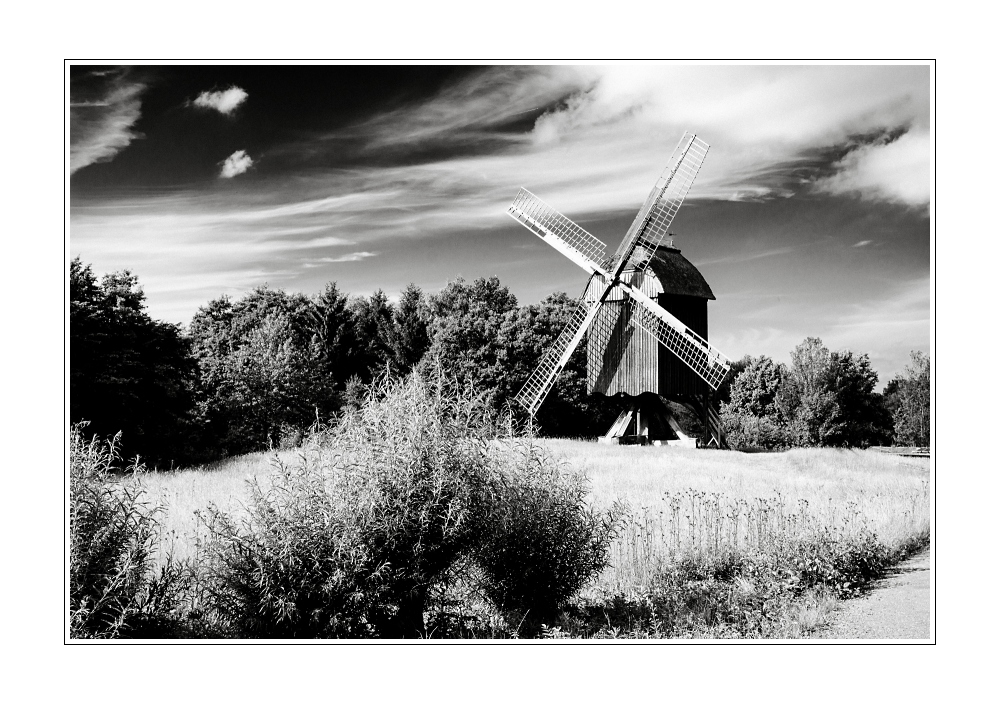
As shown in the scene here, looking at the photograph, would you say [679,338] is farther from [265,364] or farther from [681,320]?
[265,364]

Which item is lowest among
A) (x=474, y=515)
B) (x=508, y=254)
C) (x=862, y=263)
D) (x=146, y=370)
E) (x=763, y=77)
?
(x=474, y=515)

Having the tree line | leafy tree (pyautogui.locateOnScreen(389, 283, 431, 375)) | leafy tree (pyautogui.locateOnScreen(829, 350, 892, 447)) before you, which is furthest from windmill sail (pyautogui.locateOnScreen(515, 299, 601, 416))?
leafy tree (pyautogui.locateOnScreen(829, 350, 892, 447))

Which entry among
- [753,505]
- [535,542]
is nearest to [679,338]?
[753,505]

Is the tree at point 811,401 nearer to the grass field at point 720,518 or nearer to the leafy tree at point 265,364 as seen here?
the grass field at point 720,518

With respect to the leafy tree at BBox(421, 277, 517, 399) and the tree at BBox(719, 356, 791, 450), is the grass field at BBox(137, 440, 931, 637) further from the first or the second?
the tree at BBox(719, 356, 791, 450)

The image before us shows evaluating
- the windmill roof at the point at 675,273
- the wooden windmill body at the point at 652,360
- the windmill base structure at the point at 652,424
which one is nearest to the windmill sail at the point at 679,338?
the wooden windmill body at the point at 652,360

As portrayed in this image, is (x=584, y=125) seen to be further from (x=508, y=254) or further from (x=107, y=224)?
(x=107, y=224)

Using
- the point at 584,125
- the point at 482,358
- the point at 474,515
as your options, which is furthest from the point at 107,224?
the point at 482,358
